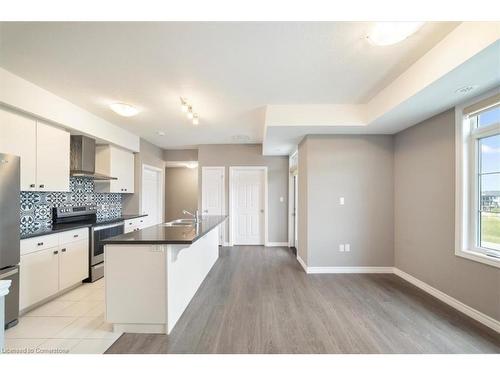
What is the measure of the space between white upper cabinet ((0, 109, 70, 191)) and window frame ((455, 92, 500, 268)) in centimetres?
486

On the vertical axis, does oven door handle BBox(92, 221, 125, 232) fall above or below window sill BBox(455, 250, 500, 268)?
above

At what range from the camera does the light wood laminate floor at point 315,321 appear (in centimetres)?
182

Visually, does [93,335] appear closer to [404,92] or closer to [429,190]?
[404,92]

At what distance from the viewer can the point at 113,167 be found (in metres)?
4.10

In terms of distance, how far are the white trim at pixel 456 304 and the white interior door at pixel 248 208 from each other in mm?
3138

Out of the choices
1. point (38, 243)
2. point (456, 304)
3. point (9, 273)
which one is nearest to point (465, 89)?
point (456, 304)

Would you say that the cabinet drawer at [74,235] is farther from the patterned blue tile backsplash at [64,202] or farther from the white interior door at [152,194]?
the white interior door at [152,194]

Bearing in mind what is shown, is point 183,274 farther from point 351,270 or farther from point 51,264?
point 351,270

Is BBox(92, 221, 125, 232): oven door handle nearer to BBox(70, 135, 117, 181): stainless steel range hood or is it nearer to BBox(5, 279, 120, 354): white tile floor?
BBox(70, 135, 117, 181): stainless steel range hood

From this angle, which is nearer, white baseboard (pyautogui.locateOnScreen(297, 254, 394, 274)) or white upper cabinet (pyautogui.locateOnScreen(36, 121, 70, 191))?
white upper cabinet (pyautogui.locateOnScreen(36, 121, 70, 191))

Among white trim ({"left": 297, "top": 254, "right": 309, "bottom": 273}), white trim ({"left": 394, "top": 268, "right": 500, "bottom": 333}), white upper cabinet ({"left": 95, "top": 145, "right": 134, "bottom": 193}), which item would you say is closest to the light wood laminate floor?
white trim ({"left": 394, "top": 268, "right": 500, "bottom": 333})

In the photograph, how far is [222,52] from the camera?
1.88m

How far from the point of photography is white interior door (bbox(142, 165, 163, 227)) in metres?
5.16
